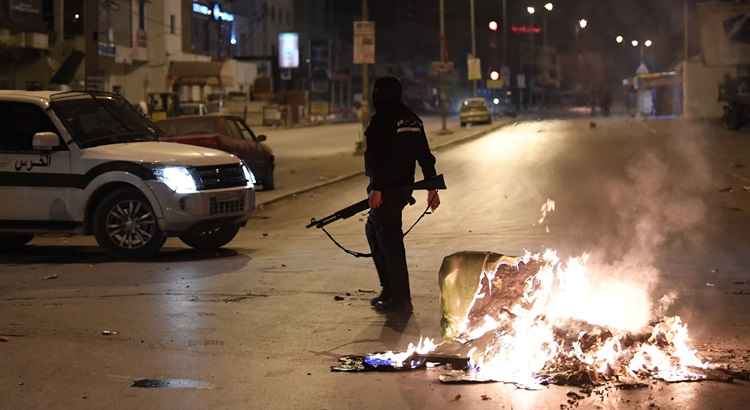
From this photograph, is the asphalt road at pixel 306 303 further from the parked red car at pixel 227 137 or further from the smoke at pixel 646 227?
the parked red car at pixel 227 137

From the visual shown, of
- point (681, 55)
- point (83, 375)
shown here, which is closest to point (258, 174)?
point (83, 375)

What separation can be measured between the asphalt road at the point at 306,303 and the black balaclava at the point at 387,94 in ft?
5.40

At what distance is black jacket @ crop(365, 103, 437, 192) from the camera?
875 centimetres

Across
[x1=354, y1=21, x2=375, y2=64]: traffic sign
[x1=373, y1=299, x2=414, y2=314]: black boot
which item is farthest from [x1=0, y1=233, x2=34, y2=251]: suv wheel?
[x1=354, y1=21, x2=375, y2=64]: traffic sign

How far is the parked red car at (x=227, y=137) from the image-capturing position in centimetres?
2081

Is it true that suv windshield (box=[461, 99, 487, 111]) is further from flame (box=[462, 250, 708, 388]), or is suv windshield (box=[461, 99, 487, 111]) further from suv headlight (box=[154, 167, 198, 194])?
flame (box=[462, 250, 708, 388])

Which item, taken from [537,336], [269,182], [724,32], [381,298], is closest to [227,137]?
[269,182]

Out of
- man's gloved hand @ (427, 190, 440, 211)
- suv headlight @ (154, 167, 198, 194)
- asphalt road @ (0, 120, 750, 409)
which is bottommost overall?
asphalt road @ (0, 120, 750, 409)

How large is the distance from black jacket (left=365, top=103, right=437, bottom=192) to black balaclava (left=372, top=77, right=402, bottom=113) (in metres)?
0.02

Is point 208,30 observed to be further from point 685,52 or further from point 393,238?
point 393,238

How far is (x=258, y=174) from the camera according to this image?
866 inches

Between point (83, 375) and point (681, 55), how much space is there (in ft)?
228

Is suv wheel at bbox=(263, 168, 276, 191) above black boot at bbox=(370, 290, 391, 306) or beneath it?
above

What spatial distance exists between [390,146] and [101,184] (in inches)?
184
